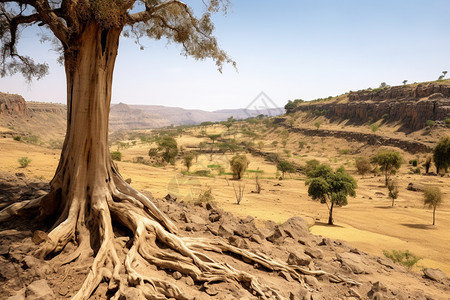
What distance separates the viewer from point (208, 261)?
4895mm

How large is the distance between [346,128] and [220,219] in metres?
67.0

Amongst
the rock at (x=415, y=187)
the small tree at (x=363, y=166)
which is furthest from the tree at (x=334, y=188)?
the small tree at (x=363, y=166)

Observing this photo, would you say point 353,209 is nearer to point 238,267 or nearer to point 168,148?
point 238,267

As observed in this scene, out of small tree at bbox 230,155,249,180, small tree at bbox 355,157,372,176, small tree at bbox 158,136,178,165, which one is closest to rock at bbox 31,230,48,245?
small tree at bbox 230,155,249,180

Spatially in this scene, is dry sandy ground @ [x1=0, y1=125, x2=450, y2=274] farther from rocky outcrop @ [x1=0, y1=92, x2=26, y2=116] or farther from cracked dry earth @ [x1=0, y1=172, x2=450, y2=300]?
rocky outcrop @ [x1=0, y1=92, x2=26, y2=116]

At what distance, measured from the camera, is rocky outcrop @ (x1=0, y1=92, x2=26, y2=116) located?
228 feet

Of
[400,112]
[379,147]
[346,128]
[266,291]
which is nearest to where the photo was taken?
[266,291]

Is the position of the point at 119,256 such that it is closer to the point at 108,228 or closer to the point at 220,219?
the point at 108,228

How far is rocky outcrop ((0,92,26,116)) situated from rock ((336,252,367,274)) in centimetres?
8480

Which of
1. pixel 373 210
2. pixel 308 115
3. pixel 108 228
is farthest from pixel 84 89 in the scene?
pixel 308 115

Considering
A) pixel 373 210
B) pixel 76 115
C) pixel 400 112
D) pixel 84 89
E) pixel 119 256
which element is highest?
pixel 400 112

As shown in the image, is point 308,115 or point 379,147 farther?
point 308,115

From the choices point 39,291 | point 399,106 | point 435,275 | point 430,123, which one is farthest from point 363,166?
point 39,291

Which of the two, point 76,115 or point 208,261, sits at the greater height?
point 76,115
